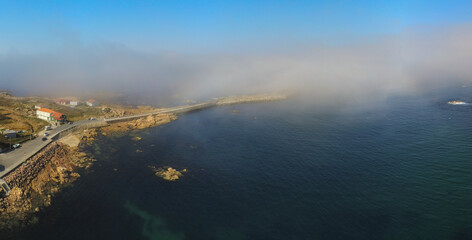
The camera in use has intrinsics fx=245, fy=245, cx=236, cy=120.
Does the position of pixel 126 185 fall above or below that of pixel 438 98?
below

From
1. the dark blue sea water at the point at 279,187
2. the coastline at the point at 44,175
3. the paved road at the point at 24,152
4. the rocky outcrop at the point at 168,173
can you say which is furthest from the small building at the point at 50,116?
the rocky outcrop at the point at 168,173

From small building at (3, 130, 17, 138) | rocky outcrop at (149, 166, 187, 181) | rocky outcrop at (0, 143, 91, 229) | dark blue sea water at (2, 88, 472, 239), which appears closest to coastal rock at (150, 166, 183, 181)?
rocky outcrop at (149, 166, 187, 181)

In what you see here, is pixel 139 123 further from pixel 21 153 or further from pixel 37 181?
pixel 37 181

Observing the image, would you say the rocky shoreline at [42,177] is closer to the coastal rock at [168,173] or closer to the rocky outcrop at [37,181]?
the rocky outcrop at [37,181]

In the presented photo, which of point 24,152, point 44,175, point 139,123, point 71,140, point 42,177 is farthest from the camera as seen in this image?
point 139,123

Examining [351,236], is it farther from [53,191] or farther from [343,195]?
[53,191]

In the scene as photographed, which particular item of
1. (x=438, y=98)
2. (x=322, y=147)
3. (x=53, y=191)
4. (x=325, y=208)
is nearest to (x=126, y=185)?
(x=53, y=191)

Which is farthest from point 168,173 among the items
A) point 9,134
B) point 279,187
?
point 9,134

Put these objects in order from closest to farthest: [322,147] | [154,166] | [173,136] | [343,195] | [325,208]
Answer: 1. [325,208]
2. [343,195]
3. [154,166]
4. [322,147]
5. [173,136]
